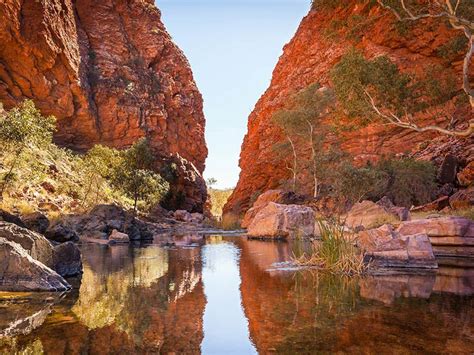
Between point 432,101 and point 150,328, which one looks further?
point 432,101

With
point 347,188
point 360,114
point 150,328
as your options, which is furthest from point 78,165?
point 150,328

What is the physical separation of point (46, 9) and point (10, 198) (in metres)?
29.6

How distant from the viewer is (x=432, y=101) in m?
18.1

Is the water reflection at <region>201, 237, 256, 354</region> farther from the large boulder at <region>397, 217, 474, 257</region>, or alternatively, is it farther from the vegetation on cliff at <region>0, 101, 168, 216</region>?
the vegetation on cliff at <region>0, 101, 168, 216</region>

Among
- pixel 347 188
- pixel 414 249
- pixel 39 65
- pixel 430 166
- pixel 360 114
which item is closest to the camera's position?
pixel 414 249

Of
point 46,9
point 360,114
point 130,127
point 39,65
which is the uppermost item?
point 46,9

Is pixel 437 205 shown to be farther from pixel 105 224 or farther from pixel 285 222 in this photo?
pixel 105 224

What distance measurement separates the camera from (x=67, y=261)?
9.11 metres

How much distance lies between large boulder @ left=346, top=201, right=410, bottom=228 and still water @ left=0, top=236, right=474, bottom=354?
32.0 ft

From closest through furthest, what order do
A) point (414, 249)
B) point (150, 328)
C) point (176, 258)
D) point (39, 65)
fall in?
point (150, 328)
point (414, 249)
point (176, 258)
point (39, 65)

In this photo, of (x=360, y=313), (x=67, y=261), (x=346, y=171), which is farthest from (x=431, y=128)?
(x=346, y=171)

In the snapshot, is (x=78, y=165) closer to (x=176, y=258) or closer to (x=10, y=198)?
(x=10, y=198)

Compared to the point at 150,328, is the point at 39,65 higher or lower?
higher

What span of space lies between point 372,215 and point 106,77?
45457 millimetres
